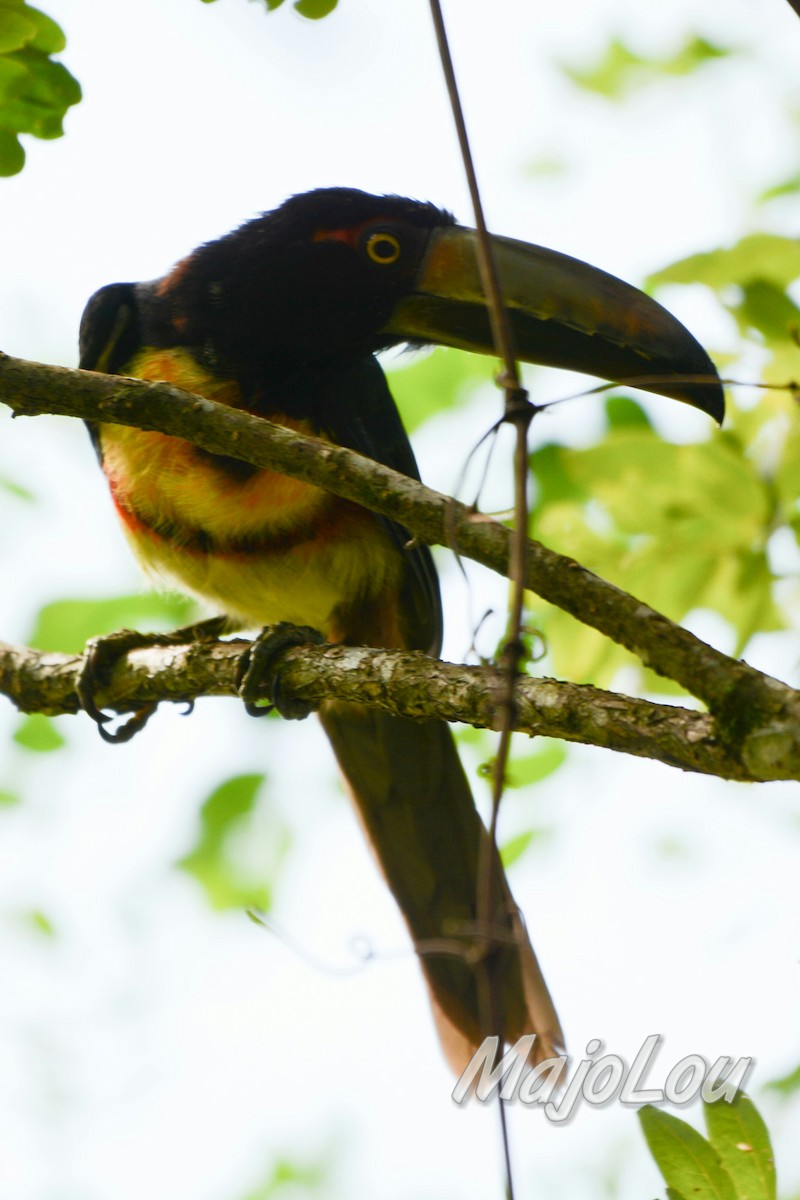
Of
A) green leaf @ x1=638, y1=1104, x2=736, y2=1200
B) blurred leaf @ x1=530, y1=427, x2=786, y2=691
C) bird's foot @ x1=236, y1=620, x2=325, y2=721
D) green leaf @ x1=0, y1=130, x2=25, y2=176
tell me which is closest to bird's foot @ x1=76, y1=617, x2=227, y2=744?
bird's foot @ x1=236, y1=620, x2=325, y2=721

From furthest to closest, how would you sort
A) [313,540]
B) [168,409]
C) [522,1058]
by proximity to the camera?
[313,540] → [522,1058] → [168,409]

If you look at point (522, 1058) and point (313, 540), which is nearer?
point (522, 1058)

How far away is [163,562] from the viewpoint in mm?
4449

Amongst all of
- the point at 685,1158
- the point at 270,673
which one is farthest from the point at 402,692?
the point at 685,1158

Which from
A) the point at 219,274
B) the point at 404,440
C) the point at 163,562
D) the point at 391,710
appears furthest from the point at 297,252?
the point at 391,710

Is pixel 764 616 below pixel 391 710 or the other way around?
the other way around

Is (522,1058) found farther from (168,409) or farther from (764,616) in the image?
(168,409)

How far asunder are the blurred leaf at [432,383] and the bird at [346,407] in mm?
851

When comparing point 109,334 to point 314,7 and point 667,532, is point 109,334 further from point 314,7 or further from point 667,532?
point 667,532

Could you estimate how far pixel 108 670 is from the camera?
416 cm

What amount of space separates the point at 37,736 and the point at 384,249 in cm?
245

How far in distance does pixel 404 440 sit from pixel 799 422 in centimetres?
145

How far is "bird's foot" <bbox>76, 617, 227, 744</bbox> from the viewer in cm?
412

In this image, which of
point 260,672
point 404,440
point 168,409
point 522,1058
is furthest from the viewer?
point 404,440
